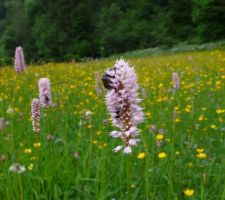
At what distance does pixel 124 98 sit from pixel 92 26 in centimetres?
4551

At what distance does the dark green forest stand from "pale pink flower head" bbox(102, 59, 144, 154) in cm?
3339

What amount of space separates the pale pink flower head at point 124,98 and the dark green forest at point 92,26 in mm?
33388

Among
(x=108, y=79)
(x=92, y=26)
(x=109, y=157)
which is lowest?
(x=109, y=157)

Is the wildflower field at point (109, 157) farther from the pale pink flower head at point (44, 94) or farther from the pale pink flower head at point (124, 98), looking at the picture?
the pale pink flower head at point (44, 94)

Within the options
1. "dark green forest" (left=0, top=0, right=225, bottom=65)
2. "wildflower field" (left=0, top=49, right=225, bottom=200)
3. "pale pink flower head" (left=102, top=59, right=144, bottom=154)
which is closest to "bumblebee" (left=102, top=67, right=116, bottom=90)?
"pale pink flower head" (left=102, top=59, right=144, bottom=154)

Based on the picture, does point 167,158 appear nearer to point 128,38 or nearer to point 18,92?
point 18,92

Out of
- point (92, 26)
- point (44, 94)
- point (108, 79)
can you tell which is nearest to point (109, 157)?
point (44, 94)

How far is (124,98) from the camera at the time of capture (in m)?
2.05

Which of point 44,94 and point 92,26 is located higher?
point 92,26

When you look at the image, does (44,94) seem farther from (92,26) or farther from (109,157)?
(92,26)

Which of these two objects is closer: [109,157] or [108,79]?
[108,79]

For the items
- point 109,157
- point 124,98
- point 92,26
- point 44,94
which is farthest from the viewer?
point 92,26

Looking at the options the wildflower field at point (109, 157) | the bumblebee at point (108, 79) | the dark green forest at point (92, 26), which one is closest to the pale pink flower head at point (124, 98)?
the bumblebee at point (108, 79)

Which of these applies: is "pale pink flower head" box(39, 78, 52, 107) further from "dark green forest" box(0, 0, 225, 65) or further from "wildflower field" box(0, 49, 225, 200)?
"dark green forest" box(0, 0, 225, 65)
